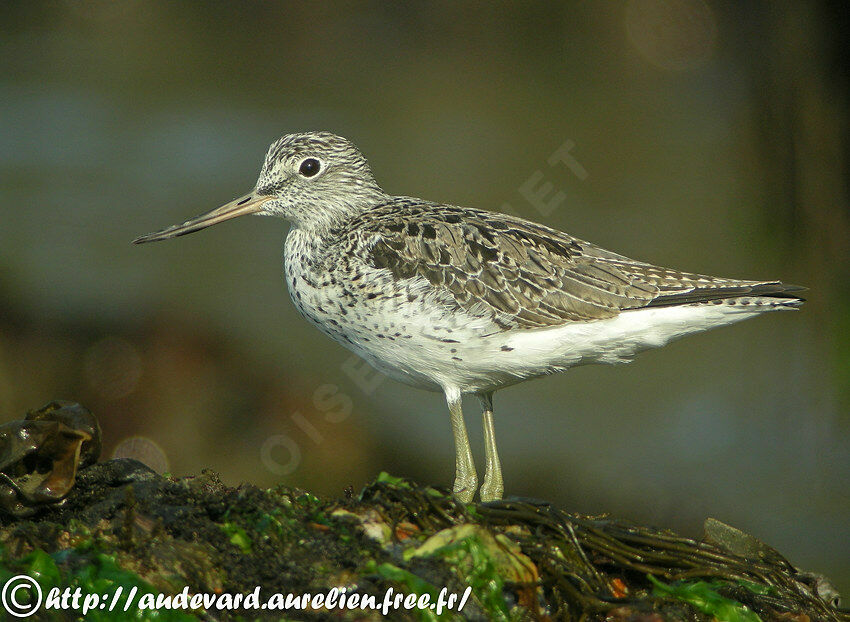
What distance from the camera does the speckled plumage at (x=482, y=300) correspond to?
6.17 metres

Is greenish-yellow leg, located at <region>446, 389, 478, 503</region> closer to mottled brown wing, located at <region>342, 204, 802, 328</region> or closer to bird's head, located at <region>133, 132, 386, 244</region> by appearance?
mottled brown wing, located at <region>342, 204, 802, 328</region>

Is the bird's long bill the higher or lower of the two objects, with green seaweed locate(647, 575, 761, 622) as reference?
higher

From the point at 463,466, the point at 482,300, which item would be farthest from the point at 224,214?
the point at 463,466

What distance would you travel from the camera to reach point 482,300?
6.27 meters

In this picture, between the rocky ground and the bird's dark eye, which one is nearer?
the rocky ground

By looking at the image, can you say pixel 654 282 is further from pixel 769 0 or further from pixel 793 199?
pixel 769 0

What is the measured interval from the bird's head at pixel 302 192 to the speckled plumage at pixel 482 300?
0.30 m

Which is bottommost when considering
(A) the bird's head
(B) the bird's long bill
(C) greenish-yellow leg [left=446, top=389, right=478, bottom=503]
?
(C) greenish-yellow leg [left=446, top=389, right=478, bottom=503]

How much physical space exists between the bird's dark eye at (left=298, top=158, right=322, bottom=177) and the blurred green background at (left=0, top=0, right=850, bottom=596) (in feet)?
11.4

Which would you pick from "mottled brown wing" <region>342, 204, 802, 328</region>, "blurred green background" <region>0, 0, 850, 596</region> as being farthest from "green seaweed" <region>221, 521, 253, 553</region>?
"blurred green background" <region>0, 0, 850, 596</region>

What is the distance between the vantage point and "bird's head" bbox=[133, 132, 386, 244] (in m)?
7.09

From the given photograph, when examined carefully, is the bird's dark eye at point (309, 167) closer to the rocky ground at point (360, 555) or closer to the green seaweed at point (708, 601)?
the rocky ground at point (360, 555)

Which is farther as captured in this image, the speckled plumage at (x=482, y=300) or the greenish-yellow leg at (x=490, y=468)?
the greenish-yellow leg at (x=490, y=468)

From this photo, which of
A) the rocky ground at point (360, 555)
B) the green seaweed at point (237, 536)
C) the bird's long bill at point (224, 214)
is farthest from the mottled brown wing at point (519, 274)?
the green seaweed at point (237, 536)
